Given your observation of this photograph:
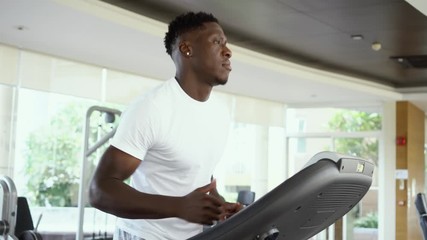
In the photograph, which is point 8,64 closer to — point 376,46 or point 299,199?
point 376,46

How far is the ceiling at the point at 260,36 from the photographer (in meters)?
4.54

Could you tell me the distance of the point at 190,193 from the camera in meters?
1.09

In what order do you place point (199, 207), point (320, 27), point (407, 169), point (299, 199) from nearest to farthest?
point (299, 199) → point (199, 207) → point (320, 27) → point (407, 169)

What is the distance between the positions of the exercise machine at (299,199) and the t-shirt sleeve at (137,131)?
0.24 m

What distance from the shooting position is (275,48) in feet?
20.5

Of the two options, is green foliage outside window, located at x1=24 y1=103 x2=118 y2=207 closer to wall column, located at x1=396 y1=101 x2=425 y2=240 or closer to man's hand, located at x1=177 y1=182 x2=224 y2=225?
wall column, located at x1=396 y1=101 x2=425 y2=240

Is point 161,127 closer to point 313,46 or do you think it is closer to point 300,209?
point 300,209

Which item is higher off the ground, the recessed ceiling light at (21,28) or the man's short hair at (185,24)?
the recessed ceiling light at (21,28)

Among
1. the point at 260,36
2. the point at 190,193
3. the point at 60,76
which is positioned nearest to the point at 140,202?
the point at 190,193

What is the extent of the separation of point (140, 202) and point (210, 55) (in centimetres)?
36

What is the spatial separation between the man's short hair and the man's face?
23mm

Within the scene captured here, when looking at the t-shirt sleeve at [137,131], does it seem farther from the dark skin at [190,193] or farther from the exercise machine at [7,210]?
the exercise machine at [7,210]

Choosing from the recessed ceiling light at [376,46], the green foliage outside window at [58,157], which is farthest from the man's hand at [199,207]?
the recessed ceiling light at [376,46]

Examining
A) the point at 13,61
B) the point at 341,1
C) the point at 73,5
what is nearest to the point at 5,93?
the point at 13,61
